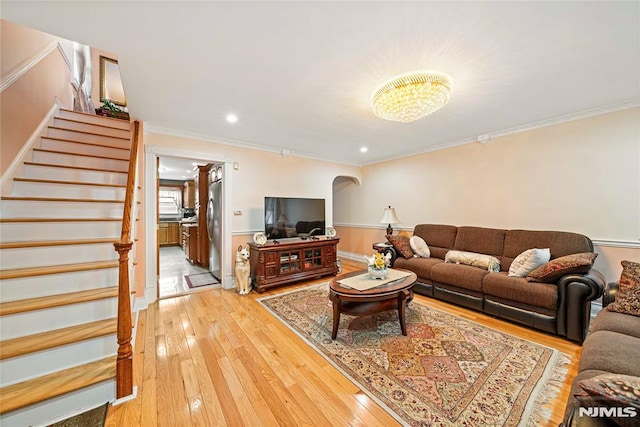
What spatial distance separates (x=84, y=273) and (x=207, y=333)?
1.19 m

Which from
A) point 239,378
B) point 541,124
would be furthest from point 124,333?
point 541,124

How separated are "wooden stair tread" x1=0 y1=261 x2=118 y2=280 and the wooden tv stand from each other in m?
1.79

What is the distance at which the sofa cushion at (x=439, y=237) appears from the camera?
12.5ft

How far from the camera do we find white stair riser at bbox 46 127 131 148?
9.89 feet

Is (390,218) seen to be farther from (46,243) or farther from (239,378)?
(46,243)

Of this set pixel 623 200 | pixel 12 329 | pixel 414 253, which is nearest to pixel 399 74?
pixel 414 253

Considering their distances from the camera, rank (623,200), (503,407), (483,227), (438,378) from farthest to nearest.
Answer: (483,227)
(623,200)
(438,378)
(503,407)

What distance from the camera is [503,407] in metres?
1.48

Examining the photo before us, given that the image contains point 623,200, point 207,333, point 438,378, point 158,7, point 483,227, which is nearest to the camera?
point 158,7

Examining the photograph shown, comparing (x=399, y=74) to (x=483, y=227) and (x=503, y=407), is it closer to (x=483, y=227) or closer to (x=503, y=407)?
(x=503, y=407)

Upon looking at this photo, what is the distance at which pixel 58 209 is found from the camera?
234cm

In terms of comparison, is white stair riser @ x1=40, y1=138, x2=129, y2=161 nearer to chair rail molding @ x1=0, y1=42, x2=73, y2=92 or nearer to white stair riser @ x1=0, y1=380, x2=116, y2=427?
chair rail molding @ x1=0, y1=42, x2=73, y2=92

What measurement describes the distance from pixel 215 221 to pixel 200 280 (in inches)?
42.6
